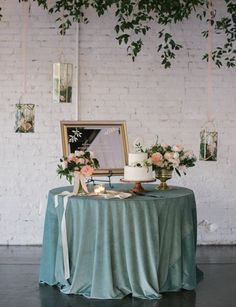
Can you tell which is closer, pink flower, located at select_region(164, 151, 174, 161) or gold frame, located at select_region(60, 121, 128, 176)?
pink flower, located at select_region(164, 151, 174, 161)

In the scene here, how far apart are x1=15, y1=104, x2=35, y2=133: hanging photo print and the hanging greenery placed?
87 cm

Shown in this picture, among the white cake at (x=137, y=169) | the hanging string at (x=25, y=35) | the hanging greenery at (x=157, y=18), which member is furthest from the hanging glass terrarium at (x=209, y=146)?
the hanging string at (x=25, y=35)

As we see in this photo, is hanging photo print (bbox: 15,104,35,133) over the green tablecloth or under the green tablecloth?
over

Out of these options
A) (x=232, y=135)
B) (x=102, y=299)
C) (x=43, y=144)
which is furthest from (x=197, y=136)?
(x=102, y=299)

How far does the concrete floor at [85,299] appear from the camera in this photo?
358 cm

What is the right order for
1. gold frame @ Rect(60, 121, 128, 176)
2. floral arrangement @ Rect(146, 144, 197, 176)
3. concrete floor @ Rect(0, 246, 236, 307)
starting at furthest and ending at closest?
1. gold frame @ Rect(60, 121, 128, 176)
2. floral arrangement @ Rect(146, 144, 197, 176)
3. concrete floor @ Rect(0, 246, 236, 307)

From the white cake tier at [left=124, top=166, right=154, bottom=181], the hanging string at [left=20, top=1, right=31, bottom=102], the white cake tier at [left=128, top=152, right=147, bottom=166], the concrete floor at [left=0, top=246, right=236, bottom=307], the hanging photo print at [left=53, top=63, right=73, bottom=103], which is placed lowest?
the concrete floor at [left=0, top=246, right=236, bottom=307]

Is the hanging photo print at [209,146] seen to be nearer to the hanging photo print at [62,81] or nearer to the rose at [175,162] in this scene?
the rose at [175,162]

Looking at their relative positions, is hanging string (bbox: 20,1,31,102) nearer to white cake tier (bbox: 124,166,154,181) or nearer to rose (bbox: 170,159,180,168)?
white cake tier (bbox: 124,166,154,181)

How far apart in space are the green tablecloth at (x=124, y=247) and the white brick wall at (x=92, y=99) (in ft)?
5.43

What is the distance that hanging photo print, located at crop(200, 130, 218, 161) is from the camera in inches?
197

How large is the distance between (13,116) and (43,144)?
0.42m

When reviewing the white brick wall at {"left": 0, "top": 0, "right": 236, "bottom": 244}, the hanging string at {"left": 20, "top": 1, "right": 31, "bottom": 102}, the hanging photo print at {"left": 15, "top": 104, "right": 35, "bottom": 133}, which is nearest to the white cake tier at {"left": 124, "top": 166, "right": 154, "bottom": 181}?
the white brick wall at {"left": 0, "top": 0, "right": 236, "bottom": 244}

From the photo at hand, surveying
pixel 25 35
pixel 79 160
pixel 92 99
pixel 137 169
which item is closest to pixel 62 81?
pixel 92 99
